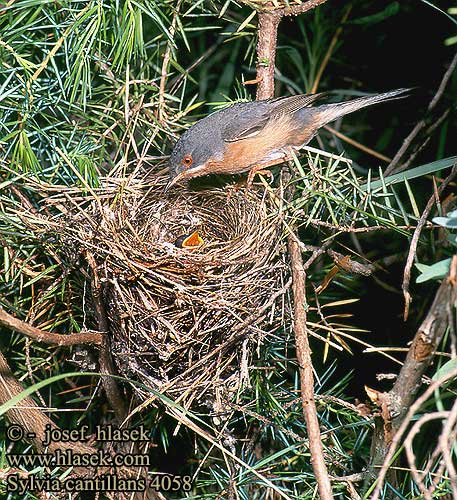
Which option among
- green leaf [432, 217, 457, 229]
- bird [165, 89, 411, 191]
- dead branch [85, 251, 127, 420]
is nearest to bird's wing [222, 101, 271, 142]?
bird [165, 89, 411, 191]

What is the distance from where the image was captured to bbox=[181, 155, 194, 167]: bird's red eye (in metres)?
3.11

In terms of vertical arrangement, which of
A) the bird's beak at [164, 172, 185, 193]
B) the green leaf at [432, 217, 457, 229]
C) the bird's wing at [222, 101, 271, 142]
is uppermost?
the green leaf at [432, 217, 457, 229]

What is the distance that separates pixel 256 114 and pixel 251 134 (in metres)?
0.13

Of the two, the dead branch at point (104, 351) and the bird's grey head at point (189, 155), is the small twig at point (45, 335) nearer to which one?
the dead branch at point (104, 351)

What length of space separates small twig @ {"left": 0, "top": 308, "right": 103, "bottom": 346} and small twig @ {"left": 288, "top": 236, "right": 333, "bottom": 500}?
28.1 inches

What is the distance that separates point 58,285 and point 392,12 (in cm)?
216

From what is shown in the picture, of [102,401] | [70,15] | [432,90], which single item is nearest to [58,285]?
[102,401]

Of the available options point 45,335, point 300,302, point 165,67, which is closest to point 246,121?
point 165,67

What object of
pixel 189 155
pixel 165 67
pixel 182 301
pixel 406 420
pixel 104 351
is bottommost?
pixel 104 351

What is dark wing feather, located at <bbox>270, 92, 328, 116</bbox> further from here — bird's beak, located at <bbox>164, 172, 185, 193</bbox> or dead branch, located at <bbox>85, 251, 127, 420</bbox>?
dead branch, located at <bbox>85, 251, 127, 420</bbox>

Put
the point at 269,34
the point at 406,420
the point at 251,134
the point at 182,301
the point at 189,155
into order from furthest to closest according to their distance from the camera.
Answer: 1. the point at 251,134
2. the point at 189,155
3. the point at 269,34
4. the point at 182,301
5. the point at 406,420

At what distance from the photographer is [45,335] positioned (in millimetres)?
2230

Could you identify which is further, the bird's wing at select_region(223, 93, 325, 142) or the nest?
the bird's wing at select_region(223, 93, 325, 142)

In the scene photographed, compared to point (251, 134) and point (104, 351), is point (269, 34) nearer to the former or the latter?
point (251, 134)
